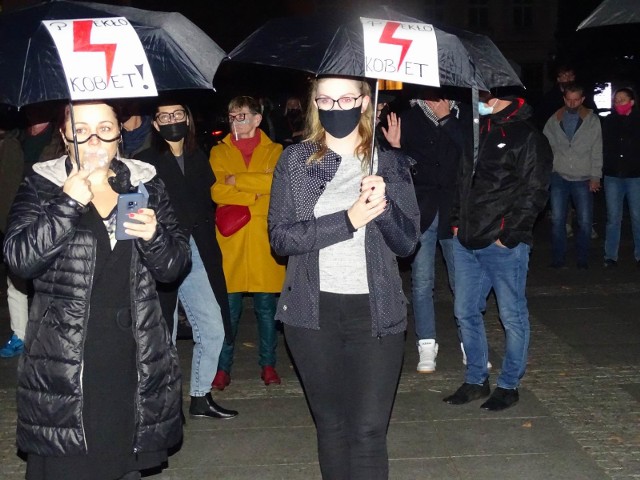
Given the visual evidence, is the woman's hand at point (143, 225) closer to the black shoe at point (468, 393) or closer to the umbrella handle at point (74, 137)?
the umbrella handle at point (74, 137)

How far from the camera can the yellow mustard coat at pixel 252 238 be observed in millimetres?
7363

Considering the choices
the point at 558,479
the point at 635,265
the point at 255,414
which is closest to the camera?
the point at 558,479

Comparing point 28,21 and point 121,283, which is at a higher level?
point 28,21

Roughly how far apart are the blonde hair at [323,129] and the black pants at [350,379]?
655mm

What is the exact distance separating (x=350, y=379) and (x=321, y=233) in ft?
2.29

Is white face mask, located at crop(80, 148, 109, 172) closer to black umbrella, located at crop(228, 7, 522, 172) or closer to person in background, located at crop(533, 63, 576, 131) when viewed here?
black umbrella, located at crop(228, 7, 522, 172)

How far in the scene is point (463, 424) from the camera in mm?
6723

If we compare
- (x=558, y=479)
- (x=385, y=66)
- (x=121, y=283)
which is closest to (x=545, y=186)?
(x=558, y=479)

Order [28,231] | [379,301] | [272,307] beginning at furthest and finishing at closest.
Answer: [272,307]
[379,301]
[28,231]

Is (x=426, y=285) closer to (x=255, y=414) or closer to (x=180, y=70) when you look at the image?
(x=255, y=414)

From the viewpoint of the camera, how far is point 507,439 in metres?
6.42

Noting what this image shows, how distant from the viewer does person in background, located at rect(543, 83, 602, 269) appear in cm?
1216

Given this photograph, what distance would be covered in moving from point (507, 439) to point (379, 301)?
84.6 inches

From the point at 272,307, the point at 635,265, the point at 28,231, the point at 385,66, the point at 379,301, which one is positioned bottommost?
the point at 635,265
